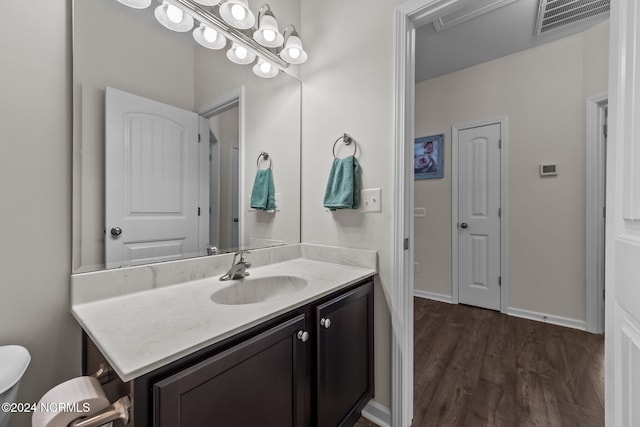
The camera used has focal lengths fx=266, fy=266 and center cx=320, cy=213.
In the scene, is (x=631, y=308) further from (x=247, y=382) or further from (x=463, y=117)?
(x=463, y=117)

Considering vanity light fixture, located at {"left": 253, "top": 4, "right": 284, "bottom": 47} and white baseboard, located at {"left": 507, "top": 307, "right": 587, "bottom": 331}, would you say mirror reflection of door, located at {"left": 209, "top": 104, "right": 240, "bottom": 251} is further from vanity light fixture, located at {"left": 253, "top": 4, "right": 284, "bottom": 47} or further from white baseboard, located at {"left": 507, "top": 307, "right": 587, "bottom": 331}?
white baseboard, located at {"left": 507, "top": 307, "right": 587, "bottom": 331}

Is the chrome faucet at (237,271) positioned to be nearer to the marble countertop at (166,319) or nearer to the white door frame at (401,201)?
the marble countertop at (166,319)

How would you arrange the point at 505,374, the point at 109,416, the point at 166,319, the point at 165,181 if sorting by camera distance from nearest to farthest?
1. the point at 109,416
2. the point at 166,319
3. the point at 165,181
4. the point at 505,374

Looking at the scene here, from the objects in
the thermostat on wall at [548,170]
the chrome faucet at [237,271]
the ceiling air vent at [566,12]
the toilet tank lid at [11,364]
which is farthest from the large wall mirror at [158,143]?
the thermostat on wall at [548,170]

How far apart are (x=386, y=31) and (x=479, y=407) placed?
208cm

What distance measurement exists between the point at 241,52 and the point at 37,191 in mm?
1087

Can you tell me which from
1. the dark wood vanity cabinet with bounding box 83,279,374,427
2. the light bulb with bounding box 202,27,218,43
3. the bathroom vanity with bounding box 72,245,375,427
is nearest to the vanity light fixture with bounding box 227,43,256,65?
the light bulb with bounding box 202,27,218,43

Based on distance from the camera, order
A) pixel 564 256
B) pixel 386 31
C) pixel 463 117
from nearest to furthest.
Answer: pixel 386 31 < pixel 564 256 < pixel 463 117

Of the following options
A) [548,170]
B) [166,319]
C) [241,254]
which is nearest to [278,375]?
[166,319]

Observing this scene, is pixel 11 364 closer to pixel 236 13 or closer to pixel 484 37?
pixel 236 13

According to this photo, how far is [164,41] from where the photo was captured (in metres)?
1.13

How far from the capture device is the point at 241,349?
0.73 m

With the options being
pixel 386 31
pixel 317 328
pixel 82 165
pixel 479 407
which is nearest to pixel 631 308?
pixel 317 328

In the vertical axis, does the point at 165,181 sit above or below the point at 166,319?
above
